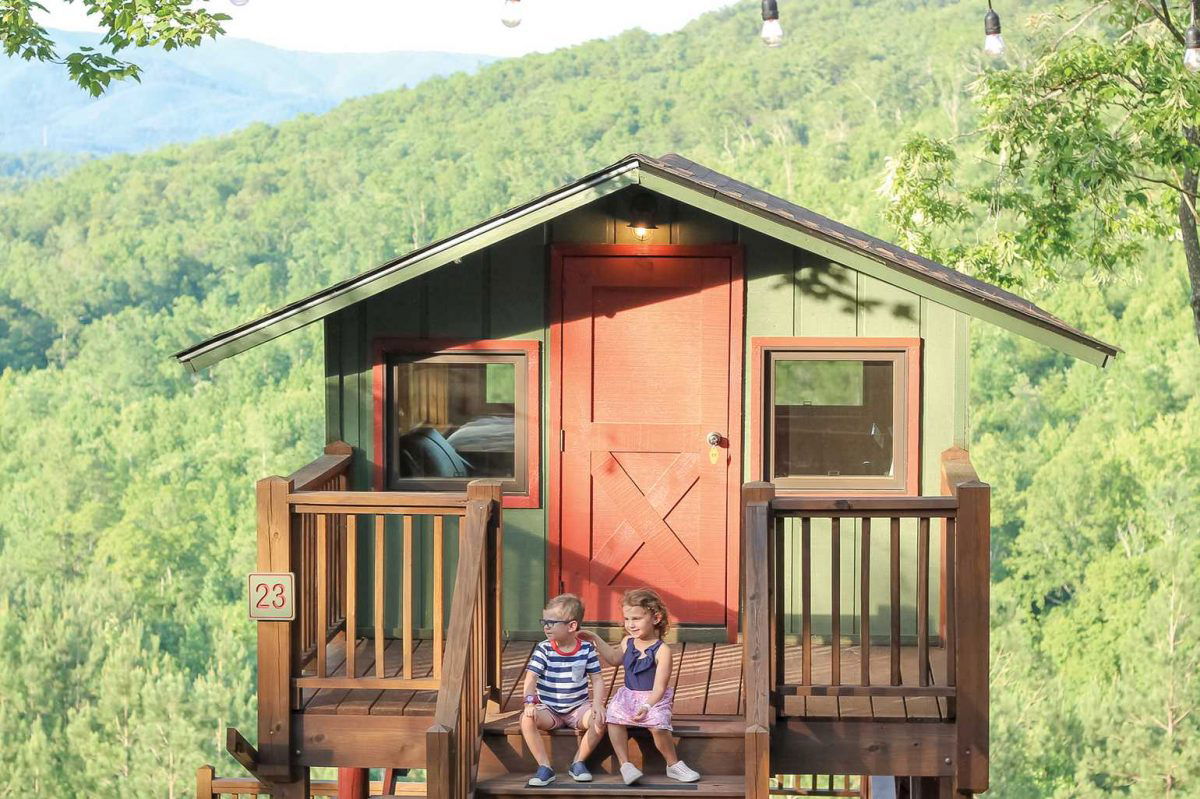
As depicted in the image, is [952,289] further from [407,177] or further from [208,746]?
[407,177]

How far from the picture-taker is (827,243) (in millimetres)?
7980

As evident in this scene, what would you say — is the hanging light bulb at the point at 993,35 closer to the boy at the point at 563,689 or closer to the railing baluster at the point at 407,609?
the boy at the point at 563,689

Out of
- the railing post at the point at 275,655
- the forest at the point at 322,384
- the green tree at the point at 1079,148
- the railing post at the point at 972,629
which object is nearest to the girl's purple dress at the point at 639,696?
the railing post at the point at 972,629

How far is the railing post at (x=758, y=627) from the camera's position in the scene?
6746 mm

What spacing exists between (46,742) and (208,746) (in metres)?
5.03

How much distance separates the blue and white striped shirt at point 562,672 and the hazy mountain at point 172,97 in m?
84.1

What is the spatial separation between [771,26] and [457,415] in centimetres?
283

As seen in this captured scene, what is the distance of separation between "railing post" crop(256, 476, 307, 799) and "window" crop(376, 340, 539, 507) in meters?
1.65

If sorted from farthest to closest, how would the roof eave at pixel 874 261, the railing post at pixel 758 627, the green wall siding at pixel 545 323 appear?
the green wall siding at pixel 545 323 → the roof eave at pixel 874 261 → the railing post at pixel 758 627

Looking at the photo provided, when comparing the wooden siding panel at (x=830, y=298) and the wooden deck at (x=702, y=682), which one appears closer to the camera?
the wooden deck at (x=702, y=682)

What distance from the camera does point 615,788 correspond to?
7.04 m

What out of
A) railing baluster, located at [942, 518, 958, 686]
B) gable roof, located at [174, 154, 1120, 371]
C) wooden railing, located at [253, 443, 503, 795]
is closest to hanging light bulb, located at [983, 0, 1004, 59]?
gable roof, located at [174, 154, 1120, 371]

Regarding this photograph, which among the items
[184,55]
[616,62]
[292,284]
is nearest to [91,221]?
[292,284]

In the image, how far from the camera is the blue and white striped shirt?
23.5ft
